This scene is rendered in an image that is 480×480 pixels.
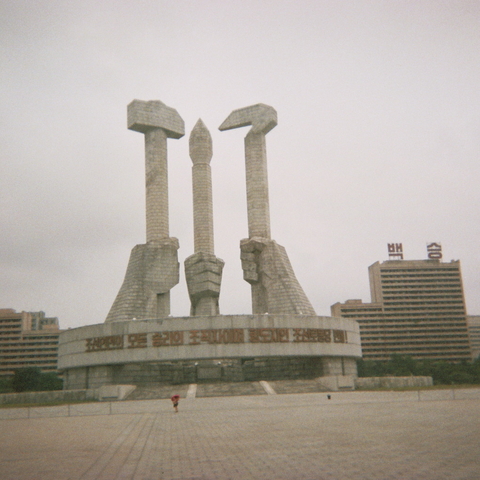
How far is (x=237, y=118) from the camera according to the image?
156 feet

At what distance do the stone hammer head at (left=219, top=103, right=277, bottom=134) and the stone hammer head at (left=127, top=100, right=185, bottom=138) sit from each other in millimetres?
4238

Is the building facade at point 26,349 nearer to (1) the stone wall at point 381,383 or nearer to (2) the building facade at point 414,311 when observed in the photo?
(2) the building facade at point 414,311

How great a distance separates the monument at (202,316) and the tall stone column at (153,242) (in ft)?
0.26

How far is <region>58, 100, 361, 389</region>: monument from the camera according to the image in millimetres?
33781

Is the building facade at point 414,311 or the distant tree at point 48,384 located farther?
the building facade at point 414,311

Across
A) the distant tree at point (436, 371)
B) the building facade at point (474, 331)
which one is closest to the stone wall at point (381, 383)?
the distant tree at point (436, 371)

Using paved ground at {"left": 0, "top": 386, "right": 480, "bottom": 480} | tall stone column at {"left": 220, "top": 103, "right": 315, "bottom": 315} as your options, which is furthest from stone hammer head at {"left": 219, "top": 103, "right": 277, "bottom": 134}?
paved ground at {"left": 0, "top": 386, "right": 480, "bottom": 480}

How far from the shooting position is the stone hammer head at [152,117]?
4441 cm

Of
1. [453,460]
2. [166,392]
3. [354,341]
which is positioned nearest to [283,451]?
[453,460]

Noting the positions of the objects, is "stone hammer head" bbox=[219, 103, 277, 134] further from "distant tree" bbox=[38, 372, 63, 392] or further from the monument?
"distant tree" bbox=[38, 372, 63, 392]

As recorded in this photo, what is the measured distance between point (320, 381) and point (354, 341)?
282 inches

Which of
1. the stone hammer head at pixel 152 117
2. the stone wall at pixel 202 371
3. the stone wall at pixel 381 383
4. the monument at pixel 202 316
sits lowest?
the stone wall at pixel 381 383

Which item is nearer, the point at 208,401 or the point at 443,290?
the point at 208,401

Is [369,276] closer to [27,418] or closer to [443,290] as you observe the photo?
[443,290]
